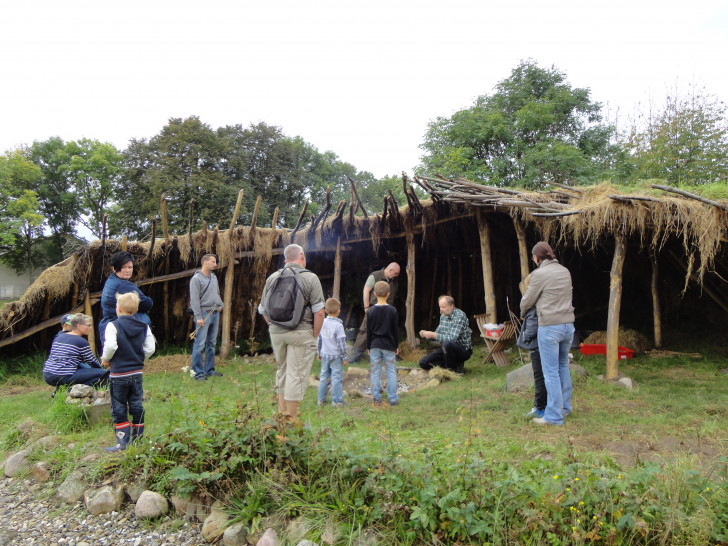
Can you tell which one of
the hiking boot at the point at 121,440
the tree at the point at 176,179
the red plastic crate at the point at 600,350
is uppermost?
the tree at the point at 176,179

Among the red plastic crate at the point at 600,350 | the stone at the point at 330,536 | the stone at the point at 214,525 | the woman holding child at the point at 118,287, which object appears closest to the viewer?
the stone at the point at 330,536

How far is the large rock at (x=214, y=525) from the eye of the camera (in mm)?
3014

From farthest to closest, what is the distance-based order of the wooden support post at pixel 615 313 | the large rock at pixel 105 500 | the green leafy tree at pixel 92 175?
the green leafy tree at pixel 92 175 < the wooden support post at pixel 615 313 < the large rock at pixel 105 500

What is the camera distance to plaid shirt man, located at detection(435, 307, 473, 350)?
23.3 feet

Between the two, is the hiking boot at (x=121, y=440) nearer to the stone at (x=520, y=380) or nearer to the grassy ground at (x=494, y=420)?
the grassy ground at (x=494, y=420)

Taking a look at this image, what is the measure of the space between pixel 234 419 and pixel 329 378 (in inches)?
99.6

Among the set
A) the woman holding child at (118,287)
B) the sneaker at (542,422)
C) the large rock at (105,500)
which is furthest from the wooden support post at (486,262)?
the large rock at (105,500)

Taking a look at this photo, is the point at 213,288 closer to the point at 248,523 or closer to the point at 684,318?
the point at 248,523

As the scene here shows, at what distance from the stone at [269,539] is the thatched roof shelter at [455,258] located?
3759 millimetres

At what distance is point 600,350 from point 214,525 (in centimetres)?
742

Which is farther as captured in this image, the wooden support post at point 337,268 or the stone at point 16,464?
the wooden support post at point 337,268

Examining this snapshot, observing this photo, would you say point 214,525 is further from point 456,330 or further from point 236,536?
point 456,330

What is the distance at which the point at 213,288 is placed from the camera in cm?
735

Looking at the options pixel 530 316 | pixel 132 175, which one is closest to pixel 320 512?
pixel 530 316
